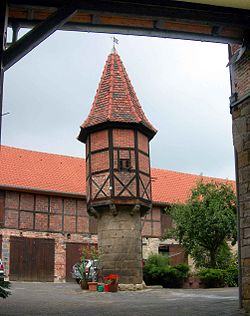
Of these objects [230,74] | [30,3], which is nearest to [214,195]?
[230,74]

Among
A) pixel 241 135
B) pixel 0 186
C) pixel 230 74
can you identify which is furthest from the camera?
pixel 0 186

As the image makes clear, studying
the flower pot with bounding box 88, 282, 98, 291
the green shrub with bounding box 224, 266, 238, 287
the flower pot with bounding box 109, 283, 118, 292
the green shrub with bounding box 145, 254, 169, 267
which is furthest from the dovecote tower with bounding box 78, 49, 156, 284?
the green shrub with bounding box 224, 266, 238, 287

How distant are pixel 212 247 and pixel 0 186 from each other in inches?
397

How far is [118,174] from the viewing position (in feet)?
63.3

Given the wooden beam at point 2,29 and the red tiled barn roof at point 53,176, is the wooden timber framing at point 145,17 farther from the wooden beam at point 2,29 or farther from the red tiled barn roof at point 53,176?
the red tiled barn roof at point 53,176

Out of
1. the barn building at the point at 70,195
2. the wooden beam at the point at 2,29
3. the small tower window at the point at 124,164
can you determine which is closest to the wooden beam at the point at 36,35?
the wooden beam at the point at 2,29

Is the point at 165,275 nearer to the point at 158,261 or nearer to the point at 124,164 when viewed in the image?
the point at 158,261

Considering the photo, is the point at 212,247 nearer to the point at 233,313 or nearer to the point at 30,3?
the point at 233,313

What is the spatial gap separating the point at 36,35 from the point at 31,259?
1956 cm

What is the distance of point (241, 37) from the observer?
8.50 metres

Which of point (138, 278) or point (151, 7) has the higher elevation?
point (151, 7)

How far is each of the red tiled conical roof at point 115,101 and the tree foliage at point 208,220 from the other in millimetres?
4207

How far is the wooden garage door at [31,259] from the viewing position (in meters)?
24.7

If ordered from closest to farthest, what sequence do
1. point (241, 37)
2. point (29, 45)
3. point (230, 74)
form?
point (29, 45), point (241, 37), point (230, 74)
